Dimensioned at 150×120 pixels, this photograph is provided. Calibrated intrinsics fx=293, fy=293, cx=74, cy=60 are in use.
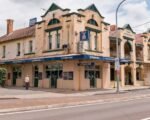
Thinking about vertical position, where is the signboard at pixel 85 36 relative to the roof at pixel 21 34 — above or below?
below

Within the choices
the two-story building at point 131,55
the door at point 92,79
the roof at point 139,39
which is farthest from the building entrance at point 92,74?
the roof at point 139,39

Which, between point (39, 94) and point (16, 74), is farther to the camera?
point (16, 74)

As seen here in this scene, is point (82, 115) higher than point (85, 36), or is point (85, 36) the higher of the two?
point (85, 36)

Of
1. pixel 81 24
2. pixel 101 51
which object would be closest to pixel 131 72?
pixel 101 51

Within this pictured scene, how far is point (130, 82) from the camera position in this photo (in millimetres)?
40562

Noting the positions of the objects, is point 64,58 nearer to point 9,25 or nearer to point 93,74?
point 93,74

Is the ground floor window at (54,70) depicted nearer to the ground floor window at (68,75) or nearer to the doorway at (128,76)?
the ground floor window at (68,75)

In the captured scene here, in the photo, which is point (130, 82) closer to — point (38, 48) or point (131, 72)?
A: point (131, 72)

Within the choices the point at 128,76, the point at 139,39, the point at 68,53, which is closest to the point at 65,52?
the point at 68,53

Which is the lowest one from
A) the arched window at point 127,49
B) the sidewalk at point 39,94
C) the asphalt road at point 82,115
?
the asphalt road at point 82,115

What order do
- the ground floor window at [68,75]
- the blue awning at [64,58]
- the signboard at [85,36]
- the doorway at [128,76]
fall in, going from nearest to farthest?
the blue awning at [64,58], the signboard at [85,36], the ground floor window at [68,75], the doorway at [128,76]

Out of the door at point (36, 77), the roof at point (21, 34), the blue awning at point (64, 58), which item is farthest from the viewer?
the roof at point (21, 34)

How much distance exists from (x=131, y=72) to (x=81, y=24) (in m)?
12.9

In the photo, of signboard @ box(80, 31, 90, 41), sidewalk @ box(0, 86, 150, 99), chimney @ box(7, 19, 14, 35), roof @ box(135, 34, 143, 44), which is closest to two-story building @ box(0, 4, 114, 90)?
signboard @ box(80, 31, 90, 41)
